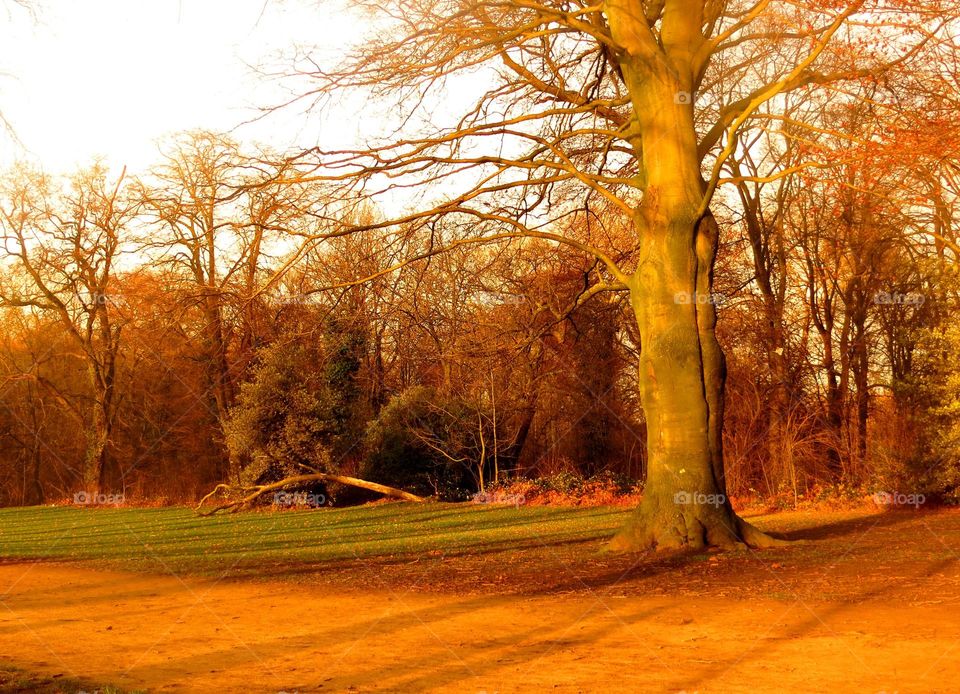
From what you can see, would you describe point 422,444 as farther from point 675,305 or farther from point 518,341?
point 675,305

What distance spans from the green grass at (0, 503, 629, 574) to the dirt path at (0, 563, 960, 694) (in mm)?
3634

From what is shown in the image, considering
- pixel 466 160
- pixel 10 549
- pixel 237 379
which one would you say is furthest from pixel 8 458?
pixel 466 160

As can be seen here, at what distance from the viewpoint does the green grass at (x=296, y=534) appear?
14.2 metres

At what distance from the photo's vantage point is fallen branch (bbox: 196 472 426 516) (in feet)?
80.8

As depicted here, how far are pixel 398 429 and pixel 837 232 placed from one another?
13575 millimetres

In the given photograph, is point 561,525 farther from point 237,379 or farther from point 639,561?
point 237,379

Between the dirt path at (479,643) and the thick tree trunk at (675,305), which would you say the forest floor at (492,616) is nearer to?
the dirt path at (479,643)

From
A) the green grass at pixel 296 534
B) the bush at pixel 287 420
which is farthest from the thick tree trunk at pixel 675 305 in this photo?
the bush at pixel 287 420

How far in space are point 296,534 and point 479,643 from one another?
11.0 meters

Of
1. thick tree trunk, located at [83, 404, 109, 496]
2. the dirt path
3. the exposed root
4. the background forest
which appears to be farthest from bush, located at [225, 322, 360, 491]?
the dirt path

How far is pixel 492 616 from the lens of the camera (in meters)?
8.77

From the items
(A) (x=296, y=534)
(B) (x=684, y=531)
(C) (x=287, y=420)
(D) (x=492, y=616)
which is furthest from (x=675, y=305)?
(C) (x=287, y=420)

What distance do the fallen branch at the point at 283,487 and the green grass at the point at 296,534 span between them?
19.0 inches

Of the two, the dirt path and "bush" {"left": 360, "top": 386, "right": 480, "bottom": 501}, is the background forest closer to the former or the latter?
"bush" {"left": 360, "top": 386, "right": 480, "bottom": 501}
